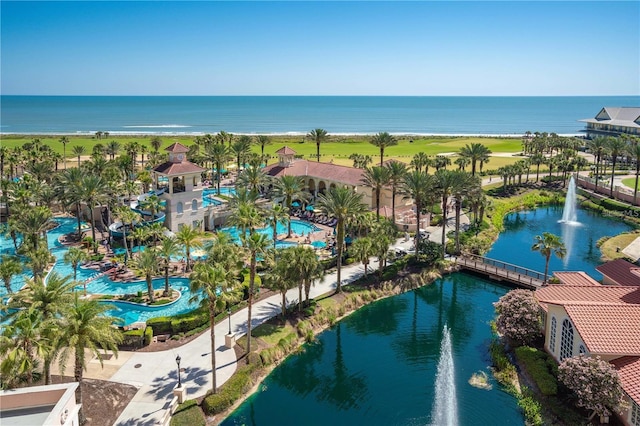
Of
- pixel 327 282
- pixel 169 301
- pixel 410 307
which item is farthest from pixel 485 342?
pixel 169 301

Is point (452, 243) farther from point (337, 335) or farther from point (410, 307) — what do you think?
point (337, 335)

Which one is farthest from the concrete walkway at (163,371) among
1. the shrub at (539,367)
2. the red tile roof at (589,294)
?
the red tile roof at (589,294)

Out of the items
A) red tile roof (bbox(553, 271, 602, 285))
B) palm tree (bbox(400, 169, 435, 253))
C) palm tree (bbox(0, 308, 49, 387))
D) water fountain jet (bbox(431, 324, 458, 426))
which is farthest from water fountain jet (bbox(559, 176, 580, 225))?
palm tree (bbox(0, 308, 49, 387))

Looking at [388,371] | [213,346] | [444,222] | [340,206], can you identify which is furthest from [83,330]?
[444,222]

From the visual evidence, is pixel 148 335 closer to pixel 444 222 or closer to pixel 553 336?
pixel 553 336

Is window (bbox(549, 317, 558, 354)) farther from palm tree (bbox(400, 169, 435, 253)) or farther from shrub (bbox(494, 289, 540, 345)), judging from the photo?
palm tree (bbox(400, 169, 435, 253))
